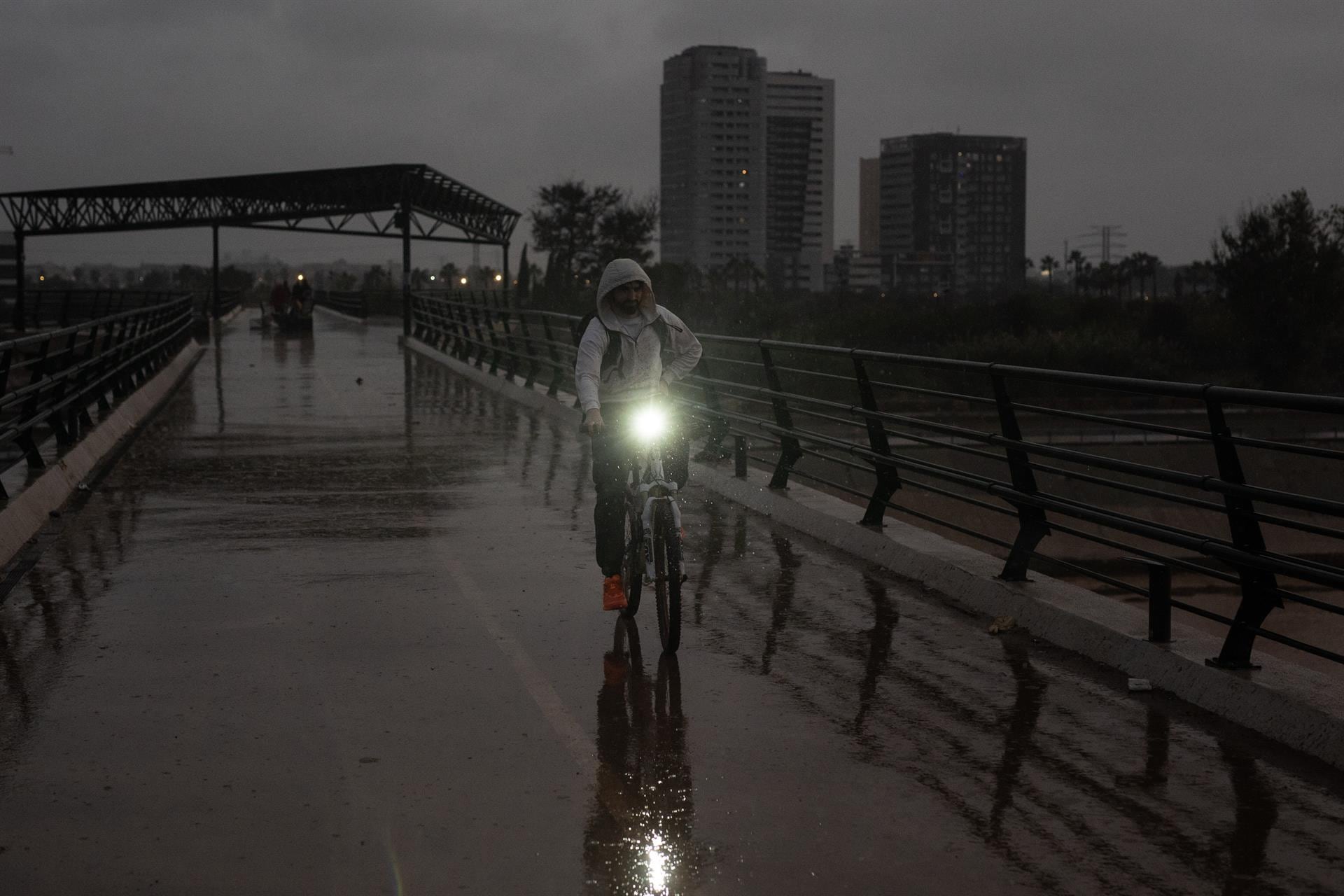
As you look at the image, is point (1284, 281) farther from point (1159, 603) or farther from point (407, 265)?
point (1159, 603)

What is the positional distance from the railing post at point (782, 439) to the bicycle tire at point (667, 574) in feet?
15.7

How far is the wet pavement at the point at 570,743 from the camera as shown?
488 centimetres

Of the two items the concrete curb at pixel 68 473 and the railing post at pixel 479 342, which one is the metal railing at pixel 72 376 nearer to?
the concrete curb at pixel 68 473

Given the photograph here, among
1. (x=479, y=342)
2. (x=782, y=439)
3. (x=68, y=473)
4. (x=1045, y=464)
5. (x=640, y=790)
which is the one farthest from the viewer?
(x=479, y=342)

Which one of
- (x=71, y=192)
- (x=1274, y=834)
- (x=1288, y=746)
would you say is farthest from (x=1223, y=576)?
(x=71, y=192)

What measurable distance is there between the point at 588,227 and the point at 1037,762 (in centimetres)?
11417

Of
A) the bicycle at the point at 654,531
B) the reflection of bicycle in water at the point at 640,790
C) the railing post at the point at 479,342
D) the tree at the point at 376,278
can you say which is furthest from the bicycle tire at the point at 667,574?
the tree at the point at 376,278

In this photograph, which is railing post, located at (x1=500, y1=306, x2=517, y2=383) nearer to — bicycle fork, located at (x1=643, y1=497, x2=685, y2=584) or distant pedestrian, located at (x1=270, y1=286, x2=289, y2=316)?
bicycle fork, located at (x1=643, y1=497, x2=685, y2=584)

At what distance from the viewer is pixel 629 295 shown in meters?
8.14

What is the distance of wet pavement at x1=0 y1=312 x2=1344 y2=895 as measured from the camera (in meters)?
4.88

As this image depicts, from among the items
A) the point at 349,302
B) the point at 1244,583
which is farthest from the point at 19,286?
the point at 1244,583

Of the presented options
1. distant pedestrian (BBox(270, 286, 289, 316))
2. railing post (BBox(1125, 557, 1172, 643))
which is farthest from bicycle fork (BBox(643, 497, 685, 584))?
distant pedestrian (BBox(270, 286, 289, 316))

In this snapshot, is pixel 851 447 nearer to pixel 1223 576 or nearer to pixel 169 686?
pixel 1223 576

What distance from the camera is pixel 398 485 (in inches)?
583
